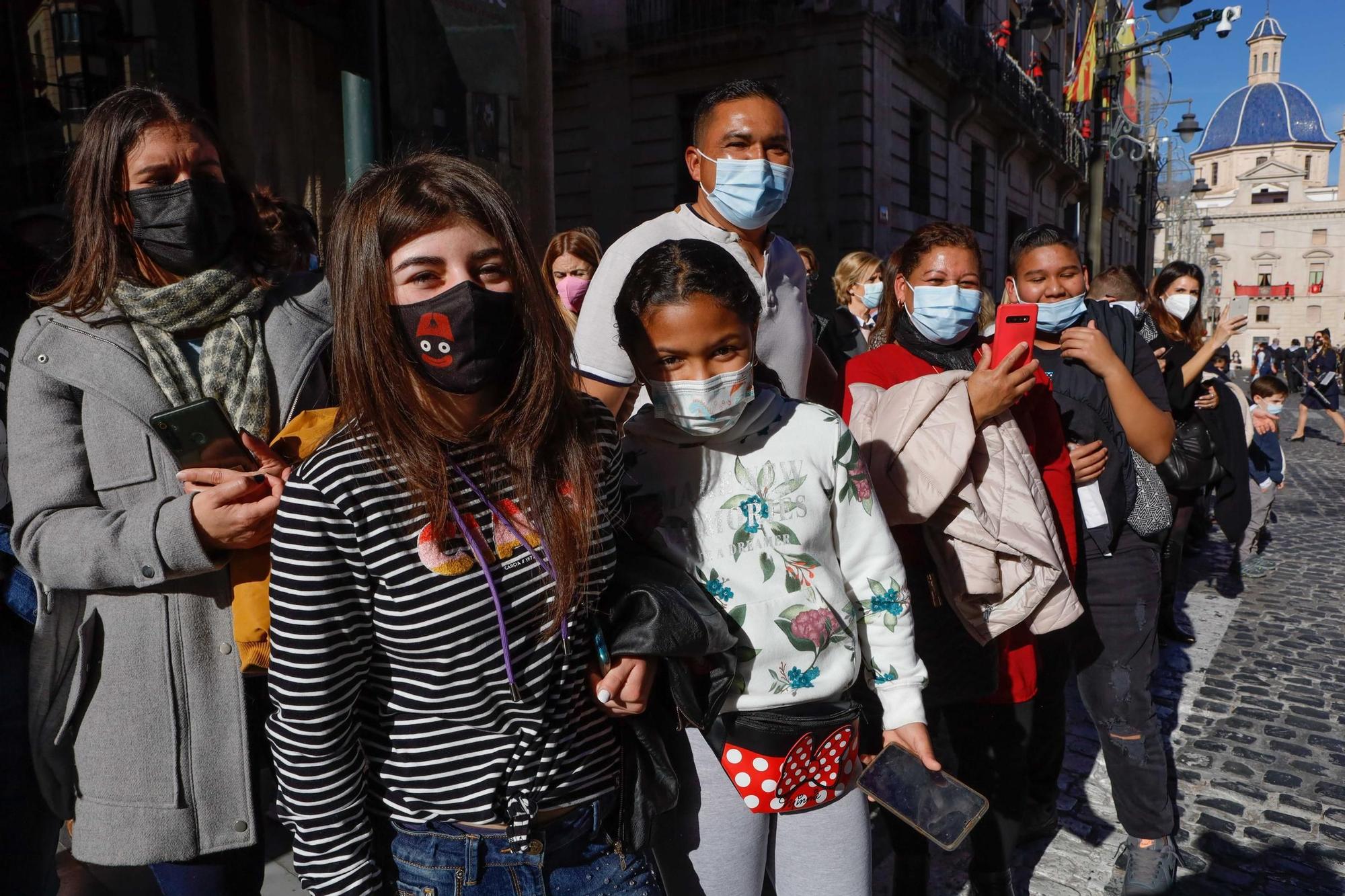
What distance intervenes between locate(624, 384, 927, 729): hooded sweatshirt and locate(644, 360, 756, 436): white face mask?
0.15 ft

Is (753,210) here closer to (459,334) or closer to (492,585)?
(459,334)

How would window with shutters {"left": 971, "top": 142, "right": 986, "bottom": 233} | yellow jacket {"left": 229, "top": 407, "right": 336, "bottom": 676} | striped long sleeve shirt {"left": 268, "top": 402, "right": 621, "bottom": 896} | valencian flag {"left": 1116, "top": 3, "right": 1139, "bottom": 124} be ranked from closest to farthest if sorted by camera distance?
striped long sleeve shirt {"left": 268, "top": 402, "right": 621, "bottom": 896}, yellow jacket {"left": 229, "top": 407, "right": 336, "bottom": 676}, valencian flag {"left": 1116, "top": 3, "right": 1139, "bottom": 124}, window with shutters {"left": 971, "top": 142, "right": 986, "bottom": 233}

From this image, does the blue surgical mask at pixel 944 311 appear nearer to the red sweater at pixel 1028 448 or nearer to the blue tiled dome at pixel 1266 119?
the red sweater at pixel 1028 448

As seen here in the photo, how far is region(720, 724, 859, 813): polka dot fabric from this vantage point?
1777 millimetres

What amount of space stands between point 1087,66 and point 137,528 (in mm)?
16377

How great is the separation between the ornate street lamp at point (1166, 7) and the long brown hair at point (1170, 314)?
6.70 m

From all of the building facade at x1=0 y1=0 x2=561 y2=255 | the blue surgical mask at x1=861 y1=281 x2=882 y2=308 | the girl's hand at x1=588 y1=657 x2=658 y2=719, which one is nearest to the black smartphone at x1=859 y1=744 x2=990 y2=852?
the girl's hand at x1=588 y1=657 x2=658 y2=719

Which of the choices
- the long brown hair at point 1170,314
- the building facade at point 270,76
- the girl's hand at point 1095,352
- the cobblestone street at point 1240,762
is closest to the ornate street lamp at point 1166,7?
the long brown hair at point 1170,314

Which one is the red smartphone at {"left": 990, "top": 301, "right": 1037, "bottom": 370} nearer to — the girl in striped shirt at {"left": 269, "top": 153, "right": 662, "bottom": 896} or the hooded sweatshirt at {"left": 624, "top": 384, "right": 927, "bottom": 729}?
the hooded sweatshirt at {"left": 624, "top": 384, "right": 927, "bottom": 729}

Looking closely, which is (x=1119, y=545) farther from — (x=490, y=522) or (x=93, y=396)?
(x=93, y=396)

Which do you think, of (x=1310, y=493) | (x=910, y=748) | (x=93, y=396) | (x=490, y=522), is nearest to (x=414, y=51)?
(x=93, y=396)

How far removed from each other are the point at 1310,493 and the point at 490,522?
12314 mm

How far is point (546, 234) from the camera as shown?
20.1 ft

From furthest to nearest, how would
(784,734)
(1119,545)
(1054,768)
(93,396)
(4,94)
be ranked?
(4,94)
(1054,768)
(1119,545)
(784,734)
(93,396)
